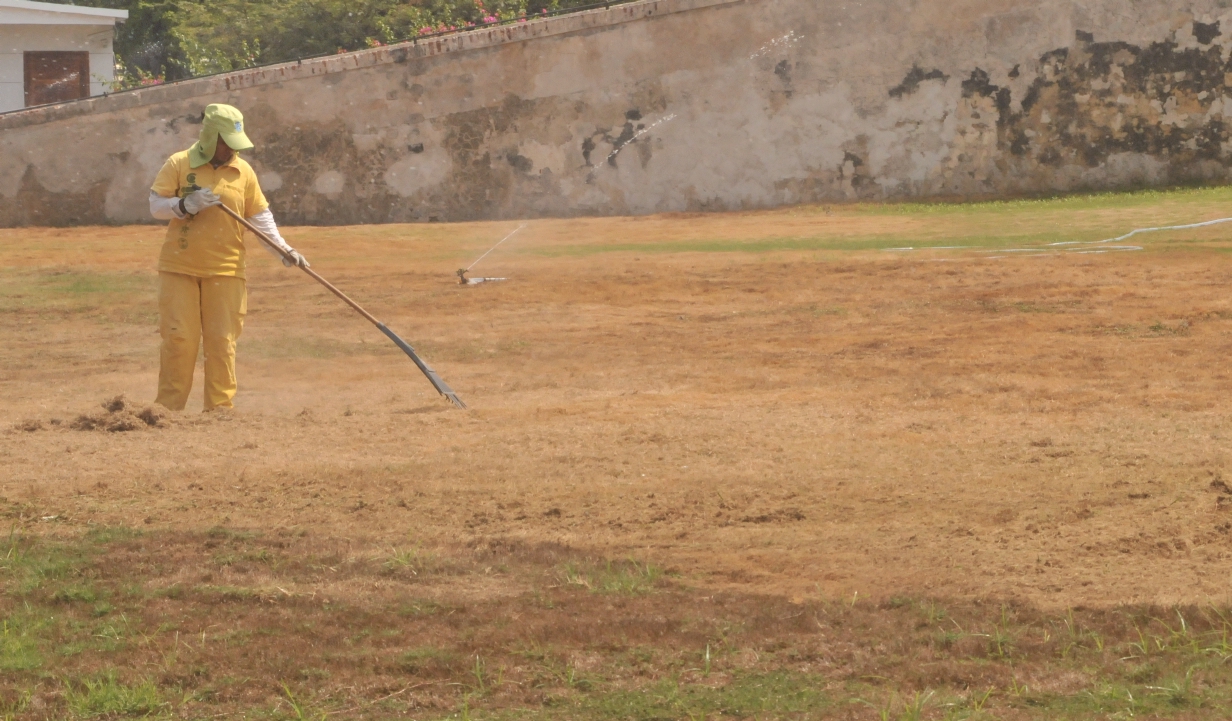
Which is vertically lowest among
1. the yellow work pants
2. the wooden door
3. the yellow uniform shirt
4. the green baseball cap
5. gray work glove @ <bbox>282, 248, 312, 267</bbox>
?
the yellow work pants

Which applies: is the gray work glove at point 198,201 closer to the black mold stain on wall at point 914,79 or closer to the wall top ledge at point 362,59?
the wall top ledge at point 362,59

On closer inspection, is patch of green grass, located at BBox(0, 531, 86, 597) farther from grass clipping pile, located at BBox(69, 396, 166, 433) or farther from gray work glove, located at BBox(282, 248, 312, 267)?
gray work glove, located at BBox(282, 248, 312, 267)

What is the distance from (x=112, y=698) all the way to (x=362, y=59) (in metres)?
15.8

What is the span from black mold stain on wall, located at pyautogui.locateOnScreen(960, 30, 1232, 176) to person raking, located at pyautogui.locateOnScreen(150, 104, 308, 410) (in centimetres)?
1312

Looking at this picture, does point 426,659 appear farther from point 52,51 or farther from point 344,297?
point 52,51

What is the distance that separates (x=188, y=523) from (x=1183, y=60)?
54.8 feet

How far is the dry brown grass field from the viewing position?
4.29 metres

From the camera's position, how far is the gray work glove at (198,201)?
27.0 ft

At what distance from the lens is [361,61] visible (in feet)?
62.8

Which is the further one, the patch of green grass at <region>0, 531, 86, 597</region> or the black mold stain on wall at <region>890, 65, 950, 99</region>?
the black mold stain on wall at <region>890, 65, 950, 99</region>

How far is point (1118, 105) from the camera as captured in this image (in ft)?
63.5

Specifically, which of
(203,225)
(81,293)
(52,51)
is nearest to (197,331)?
(203,225)

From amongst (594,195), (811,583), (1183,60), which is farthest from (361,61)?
(811,583)

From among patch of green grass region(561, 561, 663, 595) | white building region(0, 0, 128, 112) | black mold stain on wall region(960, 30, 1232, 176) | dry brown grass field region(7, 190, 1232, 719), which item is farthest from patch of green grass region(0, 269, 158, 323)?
white building region(0, 0, 128, 112)
